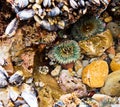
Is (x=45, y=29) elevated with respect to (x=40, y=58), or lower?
elevated

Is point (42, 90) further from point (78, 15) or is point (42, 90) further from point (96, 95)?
point (78, 15)

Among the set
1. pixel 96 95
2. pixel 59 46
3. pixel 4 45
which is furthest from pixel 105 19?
pixel 4 45

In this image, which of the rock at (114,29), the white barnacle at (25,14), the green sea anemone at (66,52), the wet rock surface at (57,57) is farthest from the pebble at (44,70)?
Result: the rock at (114,29)

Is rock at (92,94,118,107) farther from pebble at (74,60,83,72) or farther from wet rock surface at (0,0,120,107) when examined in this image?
pebble at (74,60,83,72)

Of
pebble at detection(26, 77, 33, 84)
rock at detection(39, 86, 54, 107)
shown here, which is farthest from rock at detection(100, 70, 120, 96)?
pebble at detection(26, 77, 33, 84)

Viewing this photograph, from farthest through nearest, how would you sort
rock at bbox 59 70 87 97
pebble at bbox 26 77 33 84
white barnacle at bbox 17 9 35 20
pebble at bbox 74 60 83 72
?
pebble at bbox 74 60 83 72 < rock at bbox 59 70 87 97 < pebble at bbox 26 77 33 84 < white barnacle at bbox 17 9 35 20

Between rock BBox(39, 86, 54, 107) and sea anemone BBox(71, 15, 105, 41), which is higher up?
sea anemone BBox(71, 15, 105, 41)
